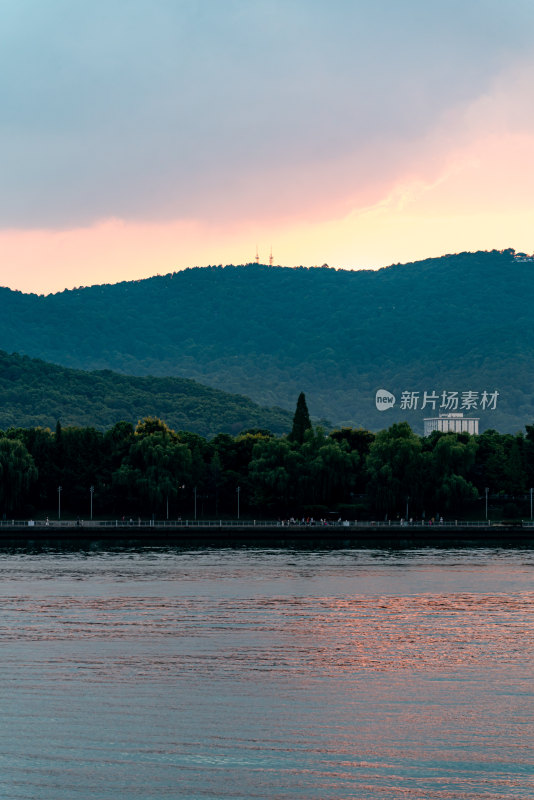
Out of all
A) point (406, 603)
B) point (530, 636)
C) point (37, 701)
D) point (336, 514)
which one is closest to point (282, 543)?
point (336, 514)

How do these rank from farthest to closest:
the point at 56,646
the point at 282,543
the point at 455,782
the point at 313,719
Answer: the point at 282,543, the point at 56,646, the point at 313,719, the point at 455,782

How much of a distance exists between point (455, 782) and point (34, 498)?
485 feet

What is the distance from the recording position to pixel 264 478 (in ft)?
557

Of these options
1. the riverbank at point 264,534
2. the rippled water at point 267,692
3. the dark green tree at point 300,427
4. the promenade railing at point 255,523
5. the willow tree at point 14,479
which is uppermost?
the dark green tree at point 300,427

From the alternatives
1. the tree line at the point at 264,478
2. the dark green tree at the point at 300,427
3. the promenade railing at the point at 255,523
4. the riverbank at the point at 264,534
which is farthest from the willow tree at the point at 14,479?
the dark green tree at the point at 300,427

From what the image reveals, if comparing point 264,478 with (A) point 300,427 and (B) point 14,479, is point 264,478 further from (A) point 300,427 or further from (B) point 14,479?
(B) point 14,479

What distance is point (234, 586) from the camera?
282 ft

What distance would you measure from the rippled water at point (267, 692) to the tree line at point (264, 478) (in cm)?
8124

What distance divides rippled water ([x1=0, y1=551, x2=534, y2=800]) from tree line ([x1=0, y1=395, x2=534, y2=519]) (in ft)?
267

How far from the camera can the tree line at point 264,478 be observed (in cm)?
16650

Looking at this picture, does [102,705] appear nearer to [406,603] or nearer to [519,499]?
[406,603]

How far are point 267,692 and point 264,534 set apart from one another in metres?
105

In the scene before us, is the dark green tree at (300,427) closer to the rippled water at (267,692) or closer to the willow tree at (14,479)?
the willow tree at (14,479)

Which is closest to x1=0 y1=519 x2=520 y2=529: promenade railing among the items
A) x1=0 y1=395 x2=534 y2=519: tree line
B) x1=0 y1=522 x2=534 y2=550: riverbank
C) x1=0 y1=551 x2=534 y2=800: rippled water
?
x1=0 y1=522 x2=534 y2=550: riverbank
